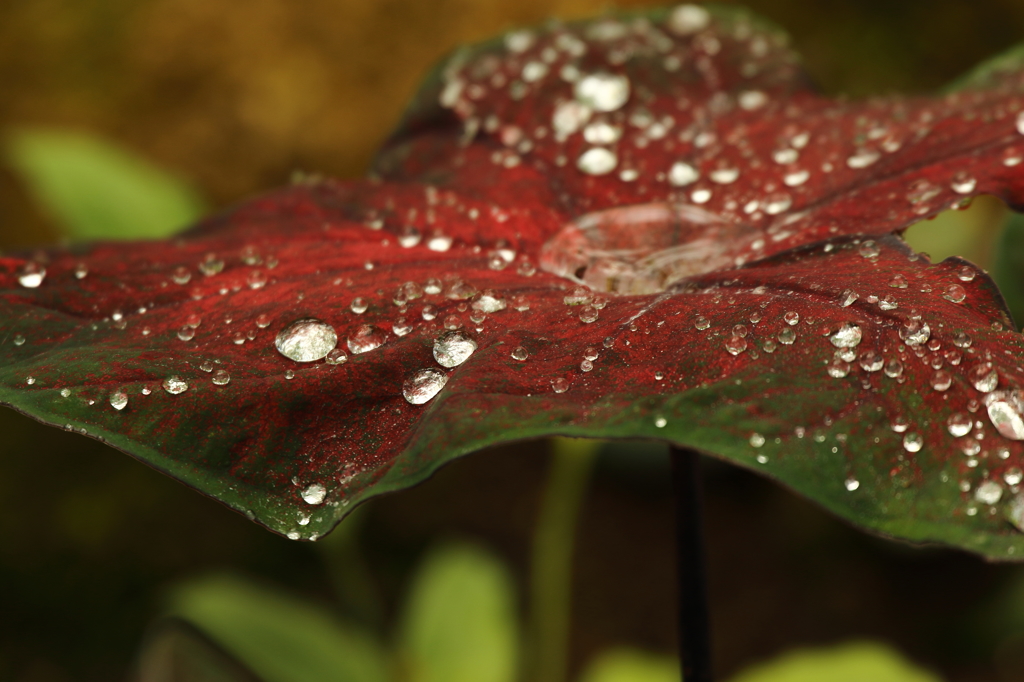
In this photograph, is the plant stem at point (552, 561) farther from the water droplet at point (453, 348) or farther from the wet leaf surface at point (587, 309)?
the water droplet at point (453, 348)

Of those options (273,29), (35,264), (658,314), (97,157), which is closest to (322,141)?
(273,29)

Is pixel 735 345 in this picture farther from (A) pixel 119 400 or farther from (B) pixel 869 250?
(A) pixel 119 400

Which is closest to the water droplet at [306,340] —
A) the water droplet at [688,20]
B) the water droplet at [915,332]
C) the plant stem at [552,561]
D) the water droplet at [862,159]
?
the water droplet at [915,332]

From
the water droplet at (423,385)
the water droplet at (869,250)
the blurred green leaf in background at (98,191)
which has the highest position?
the water droplet at (423,385)

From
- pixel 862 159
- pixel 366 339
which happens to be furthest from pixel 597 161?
pixel 366 339

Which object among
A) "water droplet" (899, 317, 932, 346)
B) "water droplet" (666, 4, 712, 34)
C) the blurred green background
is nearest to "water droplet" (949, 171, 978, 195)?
"water droplet" (899, 317, 932, 346)

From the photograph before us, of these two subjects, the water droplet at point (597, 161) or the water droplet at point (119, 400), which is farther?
the water droplet at point (597, 161)

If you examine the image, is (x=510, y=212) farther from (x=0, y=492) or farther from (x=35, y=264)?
(x=0, y=492)

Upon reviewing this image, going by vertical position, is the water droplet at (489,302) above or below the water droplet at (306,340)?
below
